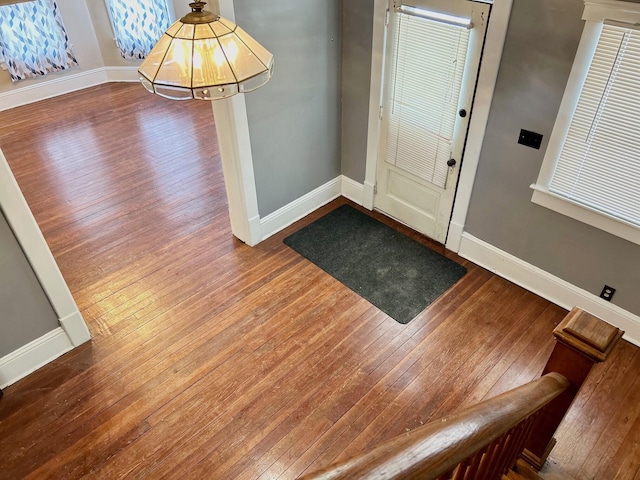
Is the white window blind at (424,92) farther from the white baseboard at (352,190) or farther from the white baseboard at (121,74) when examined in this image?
the white baseboard at (121,74)

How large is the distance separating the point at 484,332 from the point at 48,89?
6.19 metres

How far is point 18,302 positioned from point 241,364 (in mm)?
1382

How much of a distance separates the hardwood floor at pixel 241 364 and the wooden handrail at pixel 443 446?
147 centimetres

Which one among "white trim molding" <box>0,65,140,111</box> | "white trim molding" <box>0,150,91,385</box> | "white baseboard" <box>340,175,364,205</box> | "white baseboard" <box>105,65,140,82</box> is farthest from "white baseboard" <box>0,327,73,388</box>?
"white baseboard" <box>105,65,140,82</box>

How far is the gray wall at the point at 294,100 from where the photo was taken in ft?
10.8

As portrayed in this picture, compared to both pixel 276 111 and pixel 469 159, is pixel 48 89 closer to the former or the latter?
pixel 276 111

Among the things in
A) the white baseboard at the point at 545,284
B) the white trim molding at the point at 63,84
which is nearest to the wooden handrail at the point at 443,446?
the white baseboard at the point at 545,284

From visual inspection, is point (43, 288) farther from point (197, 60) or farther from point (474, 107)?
point (474, 107)

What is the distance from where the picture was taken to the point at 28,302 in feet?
9.28

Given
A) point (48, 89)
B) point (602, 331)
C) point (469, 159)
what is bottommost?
point (48, 89)

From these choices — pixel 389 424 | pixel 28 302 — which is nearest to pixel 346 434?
pixel 389 424

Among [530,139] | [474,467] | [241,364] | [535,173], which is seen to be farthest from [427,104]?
[474,467]

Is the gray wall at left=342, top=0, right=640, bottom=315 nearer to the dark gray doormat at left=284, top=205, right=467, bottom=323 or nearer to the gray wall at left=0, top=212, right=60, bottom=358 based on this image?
the dark gray doormat at left=284, top=205, right=467, bottom=323

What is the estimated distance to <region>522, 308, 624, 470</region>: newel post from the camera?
Answer: 1.49 metres
